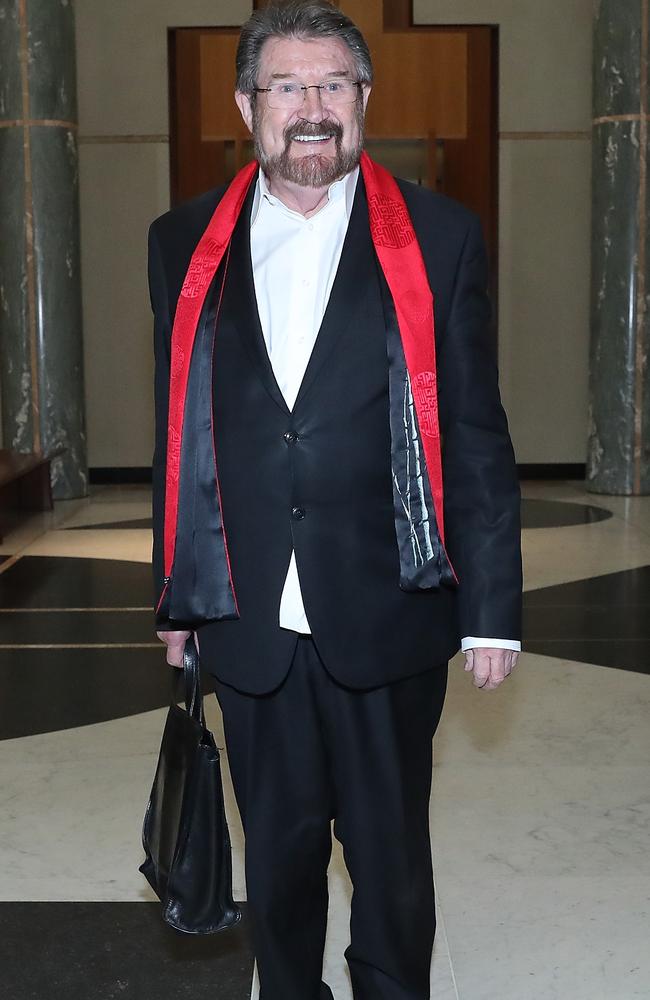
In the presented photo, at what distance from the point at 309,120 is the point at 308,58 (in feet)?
0.32

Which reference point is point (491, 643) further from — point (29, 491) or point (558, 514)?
point (29, 491)

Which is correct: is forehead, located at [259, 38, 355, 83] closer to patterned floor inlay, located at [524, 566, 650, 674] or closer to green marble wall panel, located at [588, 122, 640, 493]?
patterned floor inlay, located at [524, 566, 650, 674]

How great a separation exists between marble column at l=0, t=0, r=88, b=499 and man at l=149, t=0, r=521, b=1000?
8.18 meters

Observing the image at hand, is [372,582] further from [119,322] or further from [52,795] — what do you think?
[119,322]

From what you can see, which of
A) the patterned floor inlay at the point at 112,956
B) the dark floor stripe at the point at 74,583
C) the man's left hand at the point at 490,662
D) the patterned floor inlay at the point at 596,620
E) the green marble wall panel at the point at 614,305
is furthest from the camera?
the green marble wall panel at the point at 614,305

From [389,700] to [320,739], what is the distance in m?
0.14

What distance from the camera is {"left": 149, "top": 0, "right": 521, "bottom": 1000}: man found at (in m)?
2.08

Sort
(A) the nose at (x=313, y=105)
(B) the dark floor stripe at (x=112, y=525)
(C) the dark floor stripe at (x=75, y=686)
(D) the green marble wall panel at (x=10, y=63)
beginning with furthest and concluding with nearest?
1. (D) the green marble wall panel at (x=10, y=63)
2. (B) the dark floor stripe at (x=112, y=525)
3. (C) the dark floor stripe at (x=75, y=686)
4. (A) the nose at (x=313, y=105)

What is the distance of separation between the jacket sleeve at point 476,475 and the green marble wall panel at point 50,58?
28.6 ft

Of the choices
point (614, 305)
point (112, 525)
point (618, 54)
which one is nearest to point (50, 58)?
point (112, 525)

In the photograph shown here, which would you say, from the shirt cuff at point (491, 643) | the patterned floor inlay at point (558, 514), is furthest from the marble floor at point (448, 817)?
the patterned floor inlay at point (558, 514)

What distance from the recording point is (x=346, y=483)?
2104mm

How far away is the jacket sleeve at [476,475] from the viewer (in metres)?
2.12

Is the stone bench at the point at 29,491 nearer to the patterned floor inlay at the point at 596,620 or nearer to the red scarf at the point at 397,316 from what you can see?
the patterned floor inlay at the point at 596,620
